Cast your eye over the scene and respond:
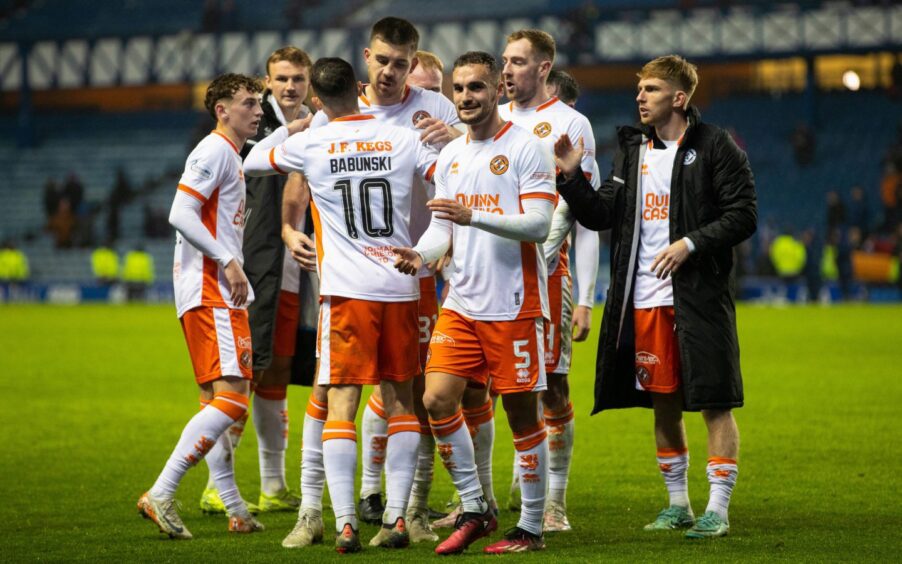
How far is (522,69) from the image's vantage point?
720 centimetres

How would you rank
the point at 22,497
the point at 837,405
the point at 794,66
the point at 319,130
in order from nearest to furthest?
the point at 319,130 < the point at 22,497 < the point at 837,405 < the point at 794,66

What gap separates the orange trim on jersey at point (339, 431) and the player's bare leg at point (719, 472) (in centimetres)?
174

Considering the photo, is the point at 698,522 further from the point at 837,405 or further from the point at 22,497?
the point at 837,405

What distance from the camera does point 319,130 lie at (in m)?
6.52

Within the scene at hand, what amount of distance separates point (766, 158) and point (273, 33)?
16.2 meters

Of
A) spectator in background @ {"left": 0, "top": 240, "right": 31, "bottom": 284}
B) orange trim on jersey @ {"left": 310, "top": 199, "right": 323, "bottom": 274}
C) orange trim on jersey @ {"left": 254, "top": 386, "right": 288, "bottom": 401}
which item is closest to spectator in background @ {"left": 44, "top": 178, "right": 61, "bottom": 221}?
spectator in background @ {"left": 0, "top": 240, "right": 31, "bottom": 284}

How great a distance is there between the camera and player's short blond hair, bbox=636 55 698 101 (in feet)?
22.5

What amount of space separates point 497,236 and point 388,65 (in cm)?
112

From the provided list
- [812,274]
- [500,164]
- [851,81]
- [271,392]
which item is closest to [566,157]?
[500,164]

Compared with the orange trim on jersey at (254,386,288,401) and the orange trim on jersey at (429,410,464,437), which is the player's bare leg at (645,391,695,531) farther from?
the orange trim on jersey at (254,386,288,401)

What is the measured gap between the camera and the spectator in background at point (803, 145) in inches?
1448

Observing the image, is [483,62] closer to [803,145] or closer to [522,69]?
[522,69]

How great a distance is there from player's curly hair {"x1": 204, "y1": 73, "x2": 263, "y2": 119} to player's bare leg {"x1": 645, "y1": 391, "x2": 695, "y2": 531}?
8.77 ft

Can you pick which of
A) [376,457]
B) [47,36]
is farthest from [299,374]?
[47,36]
